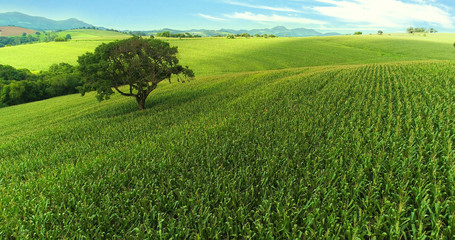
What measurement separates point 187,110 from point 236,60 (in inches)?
2249

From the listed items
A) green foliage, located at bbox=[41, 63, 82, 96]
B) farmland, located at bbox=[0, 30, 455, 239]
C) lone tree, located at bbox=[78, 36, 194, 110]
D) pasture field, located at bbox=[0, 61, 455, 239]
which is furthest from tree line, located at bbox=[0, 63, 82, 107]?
pasture field, located at bbox=[0, 61, 455, 239]

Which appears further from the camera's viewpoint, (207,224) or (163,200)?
(163,200)

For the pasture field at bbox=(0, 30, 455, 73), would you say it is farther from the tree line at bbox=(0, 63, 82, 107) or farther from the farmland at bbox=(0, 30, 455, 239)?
the farmland at bbox=(0, 30, 455, 239)

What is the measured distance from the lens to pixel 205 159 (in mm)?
9219

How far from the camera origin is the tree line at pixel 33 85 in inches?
2109

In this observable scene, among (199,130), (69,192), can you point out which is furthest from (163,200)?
(199,130)

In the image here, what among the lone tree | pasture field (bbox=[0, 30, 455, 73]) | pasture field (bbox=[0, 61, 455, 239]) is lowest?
pasture field (bbox=[0, 61, 455, 239])

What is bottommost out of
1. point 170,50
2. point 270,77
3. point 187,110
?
point 187,110

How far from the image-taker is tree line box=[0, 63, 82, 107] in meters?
53.6

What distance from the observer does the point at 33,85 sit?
5762cm

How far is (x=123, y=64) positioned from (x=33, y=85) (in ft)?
173

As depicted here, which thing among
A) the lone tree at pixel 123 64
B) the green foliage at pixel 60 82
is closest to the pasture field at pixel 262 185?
the lone tree at pixel 123 64

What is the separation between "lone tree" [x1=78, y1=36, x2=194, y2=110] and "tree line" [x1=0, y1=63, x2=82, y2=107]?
38.5m

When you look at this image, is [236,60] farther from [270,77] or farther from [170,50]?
[170,50]
